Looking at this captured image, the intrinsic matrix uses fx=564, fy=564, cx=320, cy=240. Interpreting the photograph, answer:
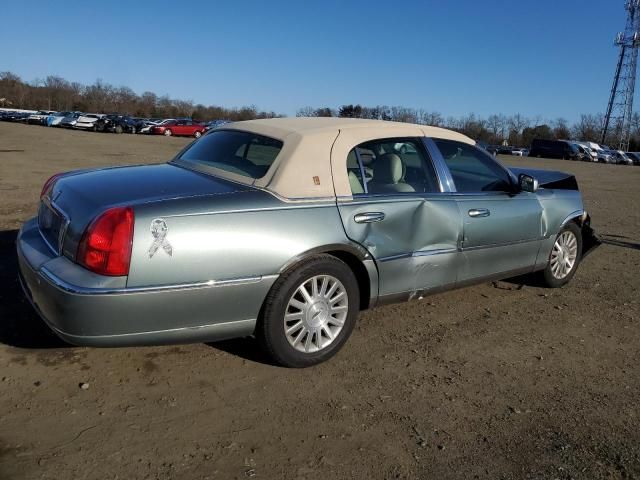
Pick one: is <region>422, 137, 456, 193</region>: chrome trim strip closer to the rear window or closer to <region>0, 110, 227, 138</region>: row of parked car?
the rear window

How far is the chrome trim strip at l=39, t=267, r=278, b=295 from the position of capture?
2.94 m

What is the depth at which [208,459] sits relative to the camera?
2701mm

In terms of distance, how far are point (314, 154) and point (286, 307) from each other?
3.41 feet

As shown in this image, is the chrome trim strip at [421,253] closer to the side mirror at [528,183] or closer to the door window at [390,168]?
the door window at [390,168]

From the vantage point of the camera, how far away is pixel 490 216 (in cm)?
465

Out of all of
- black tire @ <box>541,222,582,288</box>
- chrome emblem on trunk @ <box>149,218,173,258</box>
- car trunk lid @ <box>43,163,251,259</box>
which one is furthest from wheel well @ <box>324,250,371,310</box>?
black tire @ <box>541,222,582,288</box>

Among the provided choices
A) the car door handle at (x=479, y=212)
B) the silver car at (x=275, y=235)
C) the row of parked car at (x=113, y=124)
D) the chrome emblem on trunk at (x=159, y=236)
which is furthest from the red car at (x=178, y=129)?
the chrome emblem on trunk at (x=159, y=236)

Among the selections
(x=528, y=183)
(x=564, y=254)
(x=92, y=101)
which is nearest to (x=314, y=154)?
(x=528, y=183)

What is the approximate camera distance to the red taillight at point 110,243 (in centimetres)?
298

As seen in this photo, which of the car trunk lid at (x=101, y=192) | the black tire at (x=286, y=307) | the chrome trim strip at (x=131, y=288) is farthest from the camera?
the black tire at (x=286, y=307)

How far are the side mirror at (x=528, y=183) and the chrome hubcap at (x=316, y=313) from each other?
7.12 feet

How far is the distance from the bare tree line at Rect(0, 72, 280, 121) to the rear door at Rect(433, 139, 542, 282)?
87.1 m

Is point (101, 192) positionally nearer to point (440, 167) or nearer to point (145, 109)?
point (440, 167)

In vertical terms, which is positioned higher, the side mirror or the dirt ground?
the side mirror
